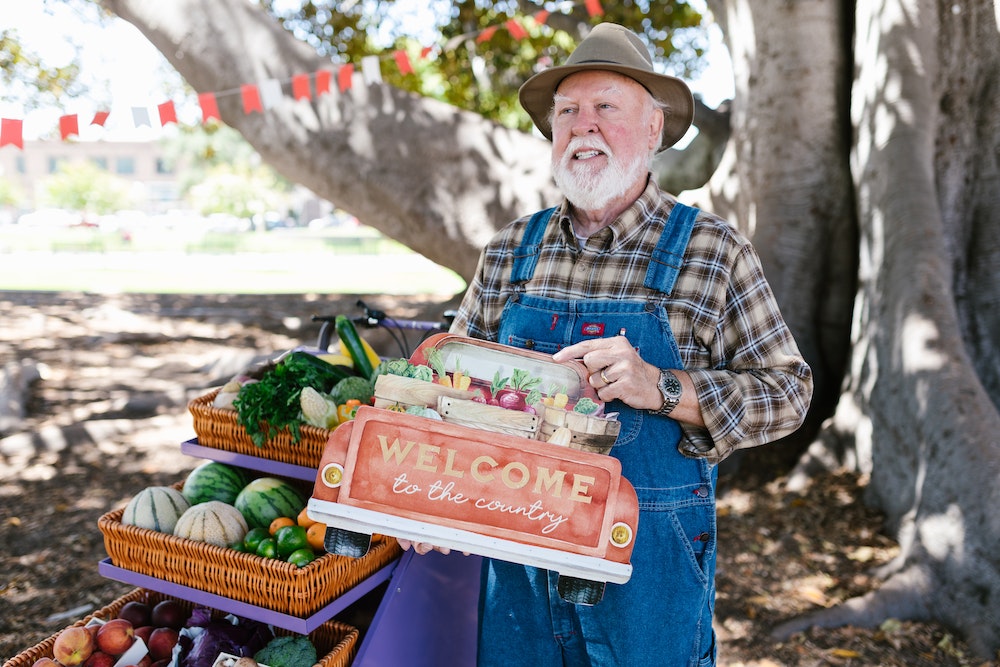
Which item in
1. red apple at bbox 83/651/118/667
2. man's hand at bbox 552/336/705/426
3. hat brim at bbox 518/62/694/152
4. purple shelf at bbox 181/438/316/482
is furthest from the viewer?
purple shelf at bbox 181/438/316/482

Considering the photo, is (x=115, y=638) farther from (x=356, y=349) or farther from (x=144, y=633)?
(x=356, y=349)

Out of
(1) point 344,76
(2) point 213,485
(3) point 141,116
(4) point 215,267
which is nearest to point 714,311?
(2) point 213,485

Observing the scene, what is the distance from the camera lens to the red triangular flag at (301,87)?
564 centimetres

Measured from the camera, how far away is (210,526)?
8.38 feet

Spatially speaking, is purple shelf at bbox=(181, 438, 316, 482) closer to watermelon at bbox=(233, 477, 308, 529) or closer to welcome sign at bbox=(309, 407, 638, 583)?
watermelon at bbox=(233, 477, 308, 529)

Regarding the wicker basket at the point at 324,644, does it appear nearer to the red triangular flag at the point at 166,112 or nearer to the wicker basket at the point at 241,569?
the wicker basket at the point at 241,569

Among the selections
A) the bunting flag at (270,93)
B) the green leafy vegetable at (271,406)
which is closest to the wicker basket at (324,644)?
the green leafy vegetable at (271,406)

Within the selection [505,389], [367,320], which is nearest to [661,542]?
[505,389]

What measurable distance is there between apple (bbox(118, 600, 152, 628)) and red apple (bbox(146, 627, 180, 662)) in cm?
20

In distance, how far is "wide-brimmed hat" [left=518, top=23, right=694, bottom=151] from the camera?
7.13ft

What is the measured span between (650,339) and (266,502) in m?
1.57

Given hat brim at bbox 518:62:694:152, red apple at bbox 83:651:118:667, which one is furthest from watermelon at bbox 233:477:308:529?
hat brim at bbox 518:62:694:152

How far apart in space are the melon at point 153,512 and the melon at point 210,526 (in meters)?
0.06

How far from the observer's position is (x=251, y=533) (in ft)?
8.41
